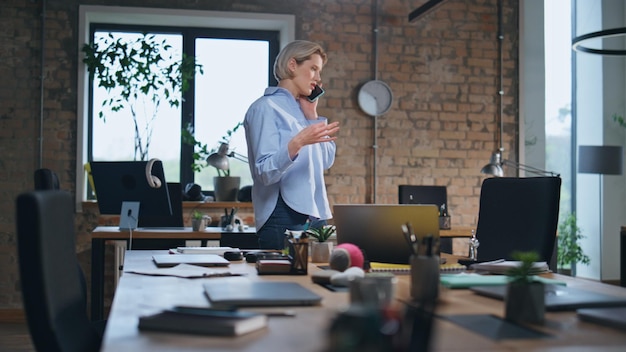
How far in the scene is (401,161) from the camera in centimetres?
720

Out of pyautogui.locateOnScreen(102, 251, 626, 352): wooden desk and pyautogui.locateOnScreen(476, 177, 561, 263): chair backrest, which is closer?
pyautogui.locateOnScreen(102, 251, 626, 352): wooden desk

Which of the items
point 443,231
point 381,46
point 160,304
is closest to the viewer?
point 160,304

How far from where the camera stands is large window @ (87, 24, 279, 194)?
703 cm

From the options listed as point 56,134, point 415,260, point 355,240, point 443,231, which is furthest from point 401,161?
point 415,260

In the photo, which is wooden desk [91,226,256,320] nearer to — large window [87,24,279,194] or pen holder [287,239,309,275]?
large window [87,24,279,194]

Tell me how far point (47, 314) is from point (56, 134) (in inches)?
217

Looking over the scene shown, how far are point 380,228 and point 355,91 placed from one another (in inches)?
190

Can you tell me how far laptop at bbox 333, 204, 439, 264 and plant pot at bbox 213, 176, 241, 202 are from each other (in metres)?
4.35

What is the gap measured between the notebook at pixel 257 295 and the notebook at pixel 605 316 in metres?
0.55

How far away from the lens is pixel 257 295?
1608 millimetres

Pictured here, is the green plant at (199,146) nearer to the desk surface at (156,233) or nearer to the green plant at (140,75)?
the green plant at (140,75)

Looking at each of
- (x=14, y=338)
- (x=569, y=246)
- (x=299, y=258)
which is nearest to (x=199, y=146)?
(x=14, y=338)

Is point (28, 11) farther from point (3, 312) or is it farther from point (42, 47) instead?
point (3, 312)

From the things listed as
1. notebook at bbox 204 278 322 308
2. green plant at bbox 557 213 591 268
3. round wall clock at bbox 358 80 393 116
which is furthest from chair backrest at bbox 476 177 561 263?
green plant at bbox 557 213 591 268
